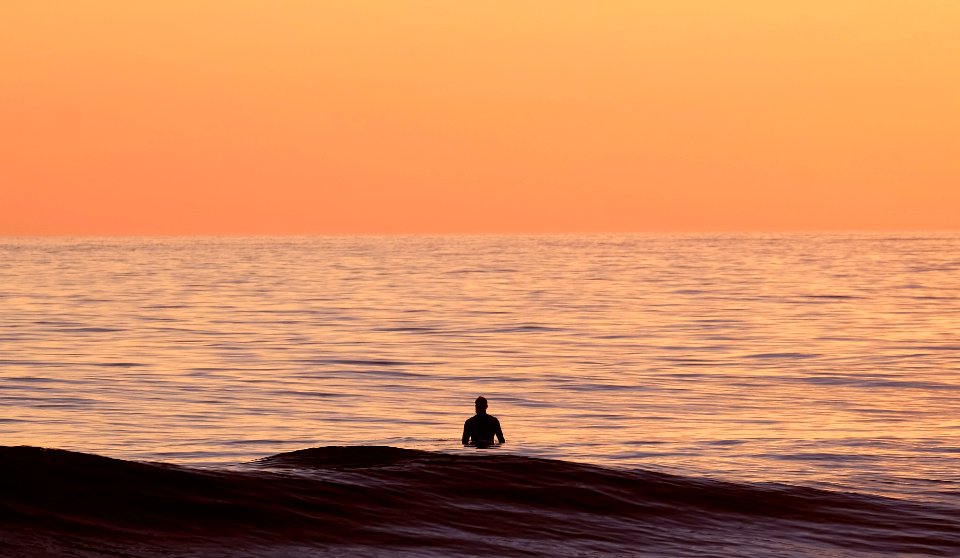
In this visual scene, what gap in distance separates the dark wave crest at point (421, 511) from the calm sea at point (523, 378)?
11.8ft

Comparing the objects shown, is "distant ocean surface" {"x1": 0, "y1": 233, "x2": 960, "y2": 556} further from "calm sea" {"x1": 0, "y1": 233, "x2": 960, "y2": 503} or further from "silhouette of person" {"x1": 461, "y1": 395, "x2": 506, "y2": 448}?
"silhouette of person" {"x1": 461, "y1": 395, "x2": 506, "y2": 448}

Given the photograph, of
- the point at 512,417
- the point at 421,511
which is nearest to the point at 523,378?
the point at 512,417

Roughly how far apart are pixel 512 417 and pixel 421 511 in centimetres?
1421

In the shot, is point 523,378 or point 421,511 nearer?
point 421,511

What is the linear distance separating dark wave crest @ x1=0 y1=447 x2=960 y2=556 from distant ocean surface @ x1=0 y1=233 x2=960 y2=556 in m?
0.05

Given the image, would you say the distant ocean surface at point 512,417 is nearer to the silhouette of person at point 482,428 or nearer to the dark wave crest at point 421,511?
the dark wave crest at point 421,511

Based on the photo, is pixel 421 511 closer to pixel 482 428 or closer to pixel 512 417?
pixel 482 428

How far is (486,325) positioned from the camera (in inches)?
2162

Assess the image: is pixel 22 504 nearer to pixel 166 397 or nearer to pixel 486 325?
pixel 166 397

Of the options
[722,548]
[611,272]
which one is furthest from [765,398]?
[611,272]

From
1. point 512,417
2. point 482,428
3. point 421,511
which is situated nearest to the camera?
point 421,511

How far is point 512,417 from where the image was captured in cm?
2803

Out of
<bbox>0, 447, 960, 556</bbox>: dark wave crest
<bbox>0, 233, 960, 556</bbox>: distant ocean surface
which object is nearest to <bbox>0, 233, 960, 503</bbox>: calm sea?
<bbox>0, 233, 960, 556</bbox>: distant ocean surface

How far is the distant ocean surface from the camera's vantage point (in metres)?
13.5
